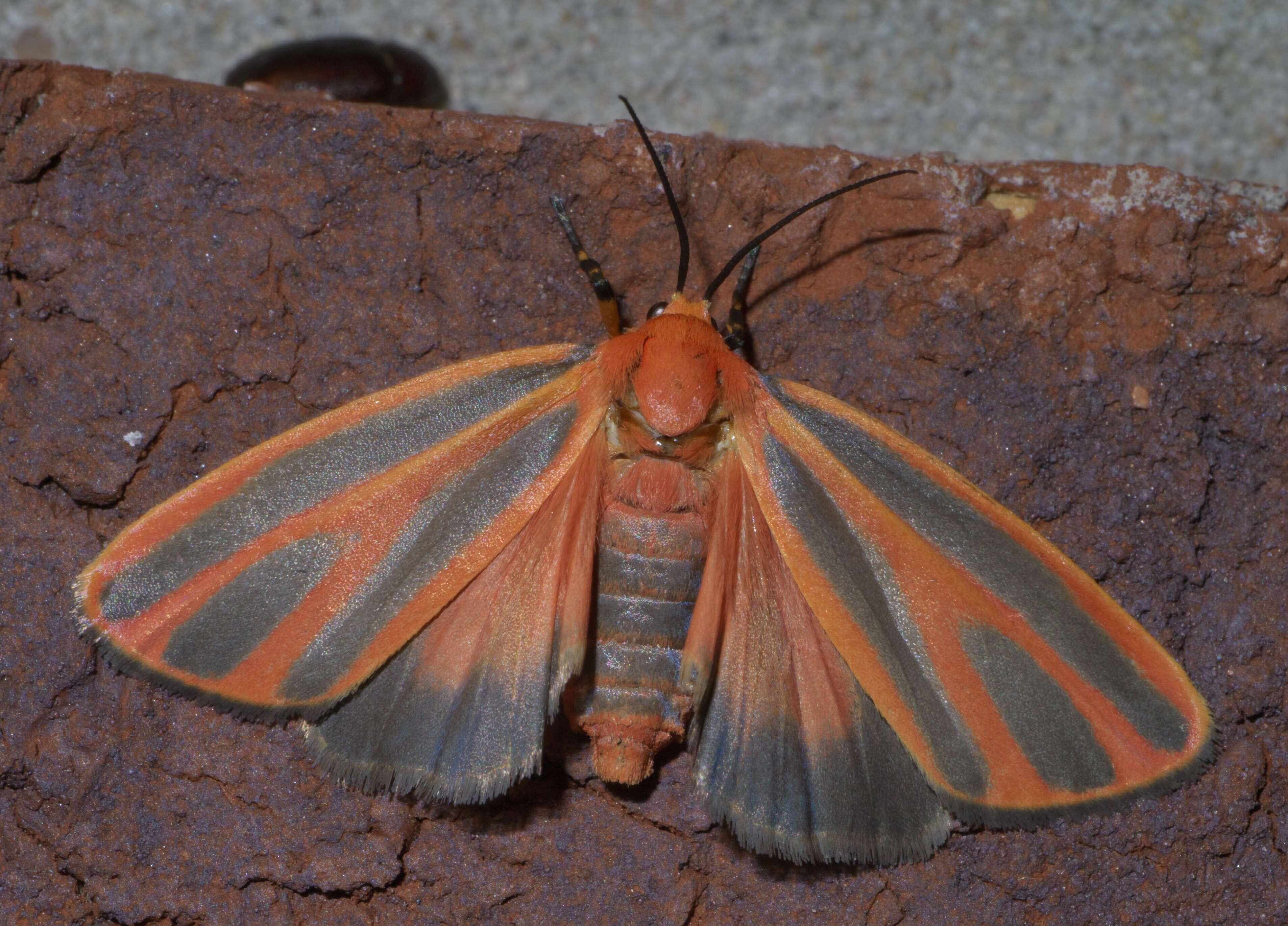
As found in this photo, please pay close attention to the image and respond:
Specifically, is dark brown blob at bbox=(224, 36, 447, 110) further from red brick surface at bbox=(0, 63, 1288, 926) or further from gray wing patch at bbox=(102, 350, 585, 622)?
gray wing patch at bbox=(102, 350, 585, 622)

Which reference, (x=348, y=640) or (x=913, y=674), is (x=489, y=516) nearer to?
(x=348, y=640)

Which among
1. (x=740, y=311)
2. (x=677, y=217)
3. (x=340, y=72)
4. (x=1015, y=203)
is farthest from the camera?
(x=340, y=72)

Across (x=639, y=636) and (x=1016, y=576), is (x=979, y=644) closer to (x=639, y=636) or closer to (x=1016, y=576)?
(x=1016, y=576)

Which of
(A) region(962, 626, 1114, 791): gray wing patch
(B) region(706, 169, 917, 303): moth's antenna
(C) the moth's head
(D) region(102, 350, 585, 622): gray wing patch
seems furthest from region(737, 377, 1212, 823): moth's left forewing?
→ (D) region(102, 350, 585, 622): gray wing patch

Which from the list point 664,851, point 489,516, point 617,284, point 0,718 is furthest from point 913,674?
point 0,718

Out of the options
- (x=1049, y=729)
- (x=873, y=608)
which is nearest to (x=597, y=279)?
(x=873, y=608)

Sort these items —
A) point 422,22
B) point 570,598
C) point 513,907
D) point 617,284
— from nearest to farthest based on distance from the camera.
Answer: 1. point 570,598
2. point 513,907
3. point 617,284
4. point 422,22
